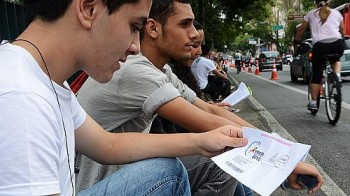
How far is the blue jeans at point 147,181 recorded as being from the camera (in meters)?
1.46

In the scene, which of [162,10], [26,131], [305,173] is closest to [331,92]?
[162,10]

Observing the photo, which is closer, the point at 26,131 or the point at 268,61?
the point at 26,131

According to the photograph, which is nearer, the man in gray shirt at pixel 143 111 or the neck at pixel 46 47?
the neck at pixel 46 47

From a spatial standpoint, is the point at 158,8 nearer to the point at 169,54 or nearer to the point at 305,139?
the point at 169,54

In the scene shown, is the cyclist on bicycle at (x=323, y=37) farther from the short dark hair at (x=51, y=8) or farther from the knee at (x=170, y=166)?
the short dark hair at (x=51, y=8)

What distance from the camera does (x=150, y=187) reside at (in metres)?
1.46

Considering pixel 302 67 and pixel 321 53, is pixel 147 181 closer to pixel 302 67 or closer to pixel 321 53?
pixel 321 53

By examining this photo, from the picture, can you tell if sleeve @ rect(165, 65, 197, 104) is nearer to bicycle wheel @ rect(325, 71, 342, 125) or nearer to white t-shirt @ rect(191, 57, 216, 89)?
bicycle wheel @ rect(325, 71, 342, 125)

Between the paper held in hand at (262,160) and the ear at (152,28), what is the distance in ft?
3.04

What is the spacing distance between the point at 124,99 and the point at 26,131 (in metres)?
1.02

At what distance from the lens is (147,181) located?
1.47m

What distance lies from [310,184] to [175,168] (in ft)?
2.05

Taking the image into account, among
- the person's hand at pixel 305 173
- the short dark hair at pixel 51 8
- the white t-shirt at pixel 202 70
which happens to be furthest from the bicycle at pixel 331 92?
the short dark hair at pixel 51 8

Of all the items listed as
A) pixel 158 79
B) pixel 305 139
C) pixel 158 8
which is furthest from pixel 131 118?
pixel 305 139
